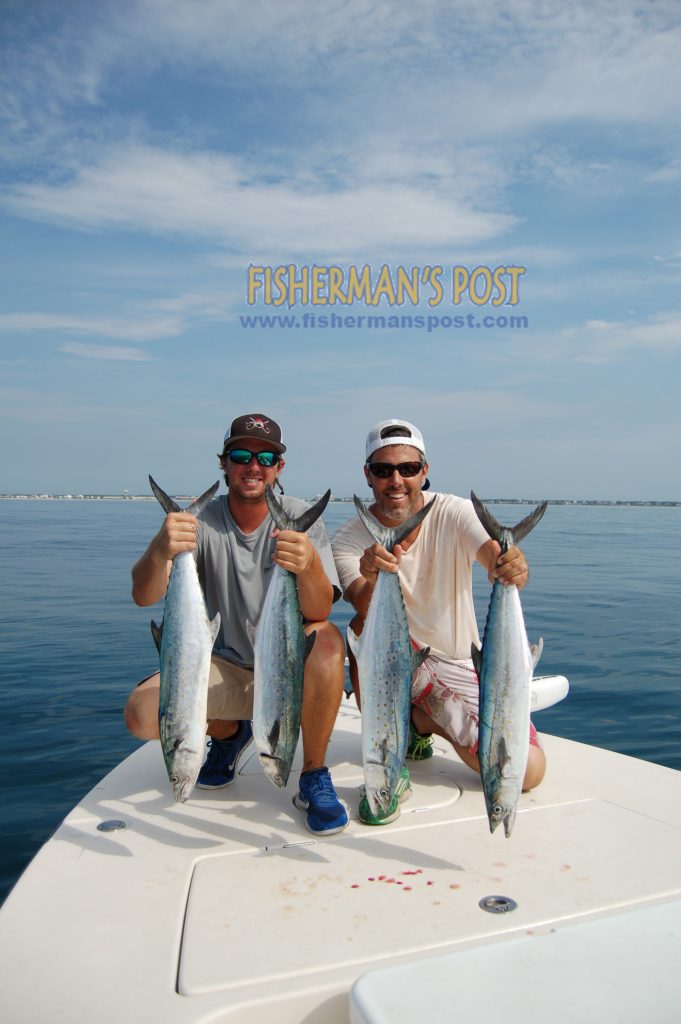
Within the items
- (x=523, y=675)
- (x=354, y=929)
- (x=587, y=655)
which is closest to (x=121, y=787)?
(x=354, y=929)

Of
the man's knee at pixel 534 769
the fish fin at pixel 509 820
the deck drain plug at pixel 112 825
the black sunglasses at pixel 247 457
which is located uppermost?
the black sunglasses at pixel 247 457

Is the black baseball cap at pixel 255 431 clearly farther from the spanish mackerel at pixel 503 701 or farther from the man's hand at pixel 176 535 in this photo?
the spanish mackerel at pixel 503 701

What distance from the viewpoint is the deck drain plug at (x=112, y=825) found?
10.3 ft

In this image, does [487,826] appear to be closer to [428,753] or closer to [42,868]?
[428,753]

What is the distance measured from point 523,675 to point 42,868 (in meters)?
1.89

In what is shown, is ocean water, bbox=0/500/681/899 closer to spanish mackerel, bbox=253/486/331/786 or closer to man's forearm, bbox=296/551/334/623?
spanish mackerel, bbox=253/486/331/786

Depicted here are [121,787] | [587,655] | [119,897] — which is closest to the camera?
[119,897]

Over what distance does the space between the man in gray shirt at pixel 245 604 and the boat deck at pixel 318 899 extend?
22 centimetres

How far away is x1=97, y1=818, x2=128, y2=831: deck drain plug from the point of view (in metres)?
3.14

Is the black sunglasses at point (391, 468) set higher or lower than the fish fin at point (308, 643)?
higher

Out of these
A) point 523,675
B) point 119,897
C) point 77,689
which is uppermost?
point 523,675

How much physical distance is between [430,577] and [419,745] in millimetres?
924

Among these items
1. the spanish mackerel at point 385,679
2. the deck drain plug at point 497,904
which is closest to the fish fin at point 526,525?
the spanish mackerel at point 385,679

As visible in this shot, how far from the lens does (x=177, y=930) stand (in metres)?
2.36
